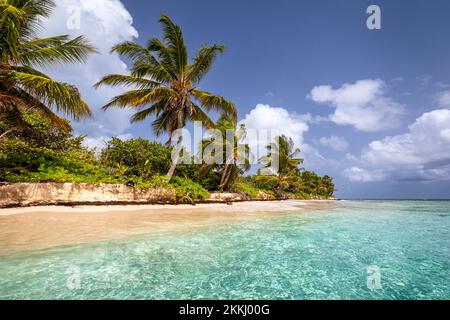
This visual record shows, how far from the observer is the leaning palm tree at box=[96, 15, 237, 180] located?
12.7m

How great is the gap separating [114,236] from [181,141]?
9447 millimetres

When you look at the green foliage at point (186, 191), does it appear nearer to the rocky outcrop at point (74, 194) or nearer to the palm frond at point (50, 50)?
the rocky outcrop at point (74, 194)

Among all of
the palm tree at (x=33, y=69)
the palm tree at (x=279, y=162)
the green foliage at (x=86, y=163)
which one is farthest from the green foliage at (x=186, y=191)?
the palm tree at (x=279, y=162)

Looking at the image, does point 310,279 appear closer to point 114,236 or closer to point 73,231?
point 114,236

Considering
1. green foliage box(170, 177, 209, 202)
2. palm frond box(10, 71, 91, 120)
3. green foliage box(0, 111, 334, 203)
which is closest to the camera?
palm frond box(10, 71, 91, 120)

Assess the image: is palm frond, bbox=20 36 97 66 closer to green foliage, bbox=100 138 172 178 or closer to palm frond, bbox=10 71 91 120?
palm frond, bbox=10 71 91 120

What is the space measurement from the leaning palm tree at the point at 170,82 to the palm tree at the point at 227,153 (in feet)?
15.4

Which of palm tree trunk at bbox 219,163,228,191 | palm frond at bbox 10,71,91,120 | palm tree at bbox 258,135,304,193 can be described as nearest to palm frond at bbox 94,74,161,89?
palm frond at bbox 10,71,91,120

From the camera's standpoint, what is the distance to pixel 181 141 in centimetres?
1380

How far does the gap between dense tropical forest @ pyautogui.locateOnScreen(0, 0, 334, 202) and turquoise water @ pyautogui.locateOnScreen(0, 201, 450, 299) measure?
6.91m

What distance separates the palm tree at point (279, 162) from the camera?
28438 millimetres

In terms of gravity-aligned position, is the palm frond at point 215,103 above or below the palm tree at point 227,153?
above

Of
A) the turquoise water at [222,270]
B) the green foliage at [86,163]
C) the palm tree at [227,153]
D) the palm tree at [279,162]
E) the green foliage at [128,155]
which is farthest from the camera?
the palm tree at [279,162]
